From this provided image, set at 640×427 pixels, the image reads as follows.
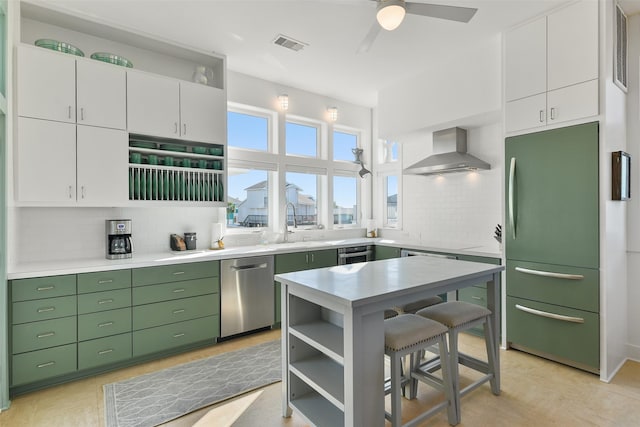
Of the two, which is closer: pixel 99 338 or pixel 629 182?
pixel 99 338

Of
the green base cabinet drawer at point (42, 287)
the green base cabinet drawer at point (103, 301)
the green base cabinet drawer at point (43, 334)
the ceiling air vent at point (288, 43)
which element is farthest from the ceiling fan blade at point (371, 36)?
the green base cabinet drawer at point (43, 334)

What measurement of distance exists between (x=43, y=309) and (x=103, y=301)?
1.24ft

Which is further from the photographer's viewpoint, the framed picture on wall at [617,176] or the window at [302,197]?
the window at [302,197]

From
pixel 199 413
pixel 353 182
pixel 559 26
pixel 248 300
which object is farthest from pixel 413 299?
pixel 353 182

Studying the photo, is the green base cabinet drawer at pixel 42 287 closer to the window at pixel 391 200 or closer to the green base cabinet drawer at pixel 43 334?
the green base cabinet drawer at pixel 43 334

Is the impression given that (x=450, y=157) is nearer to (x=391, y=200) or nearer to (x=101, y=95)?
(x=391, y=200)

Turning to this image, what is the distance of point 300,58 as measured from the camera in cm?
370

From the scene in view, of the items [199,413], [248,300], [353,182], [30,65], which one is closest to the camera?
[199,413]

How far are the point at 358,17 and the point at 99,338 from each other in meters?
3.49

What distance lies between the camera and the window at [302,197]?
15.5 feet

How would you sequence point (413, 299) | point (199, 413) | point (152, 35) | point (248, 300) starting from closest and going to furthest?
point (413, 299) < point (199, 413) < point (152, 35) < point (248, 300)

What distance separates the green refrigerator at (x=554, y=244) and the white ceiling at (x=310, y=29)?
1.16 m

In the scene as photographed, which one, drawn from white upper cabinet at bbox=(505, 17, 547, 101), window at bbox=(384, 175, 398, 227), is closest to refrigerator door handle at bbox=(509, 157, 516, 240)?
white upper cabinet at bbox=(505, 17, 547, 101)

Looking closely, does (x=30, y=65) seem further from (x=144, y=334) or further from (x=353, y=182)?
(x=353, y=182)
